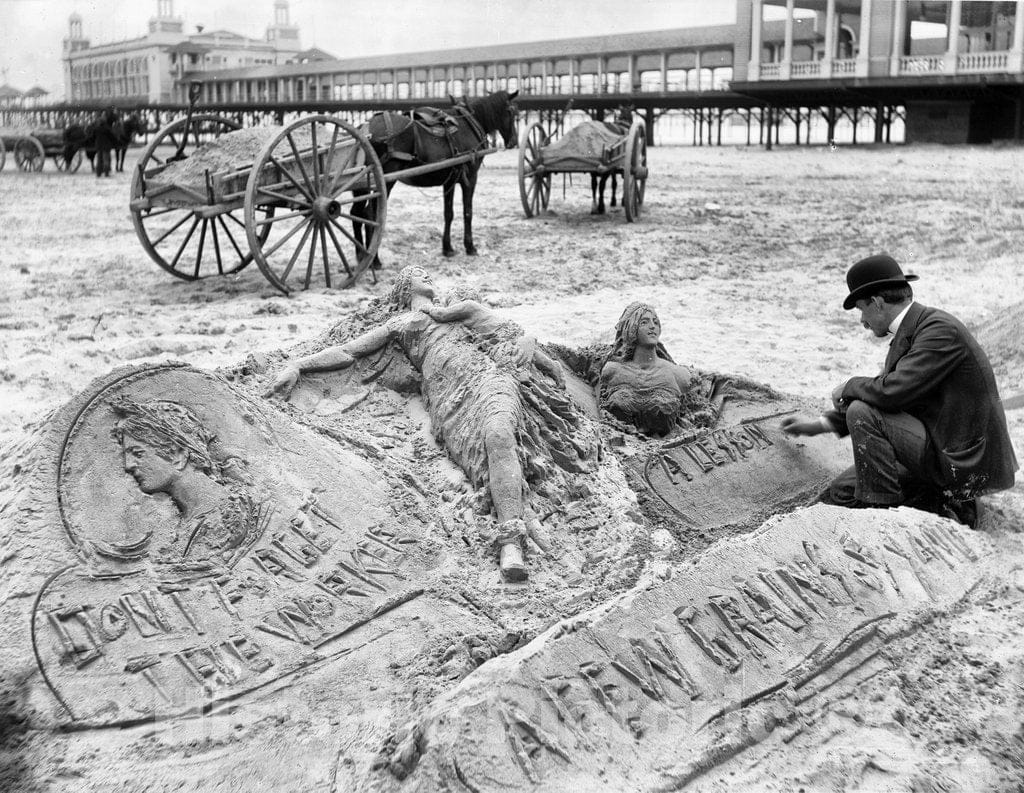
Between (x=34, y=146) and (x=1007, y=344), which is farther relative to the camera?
(x=34, y=146)

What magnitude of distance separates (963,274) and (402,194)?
9.27m

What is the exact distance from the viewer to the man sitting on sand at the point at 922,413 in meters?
4.07

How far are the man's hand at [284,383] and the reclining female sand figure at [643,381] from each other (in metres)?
1.49

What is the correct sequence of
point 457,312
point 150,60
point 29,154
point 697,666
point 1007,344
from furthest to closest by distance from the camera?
point 29,154 → point 150,60 → point 1007,344 → point 457,312 → point 697,666

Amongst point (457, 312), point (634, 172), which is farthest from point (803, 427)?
point (634, 172)

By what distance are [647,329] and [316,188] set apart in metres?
4.63

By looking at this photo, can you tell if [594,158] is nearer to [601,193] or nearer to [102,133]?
[601,193]

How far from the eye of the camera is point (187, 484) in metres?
3.71

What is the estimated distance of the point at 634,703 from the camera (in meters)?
3.00

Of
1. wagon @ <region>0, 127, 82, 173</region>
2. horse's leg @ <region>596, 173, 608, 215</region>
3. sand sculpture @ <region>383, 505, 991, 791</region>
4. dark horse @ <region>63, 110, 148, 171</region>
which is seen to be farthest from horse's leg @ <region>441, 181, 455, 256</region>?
wagon @ <region>0, 127, 82, 173</region>

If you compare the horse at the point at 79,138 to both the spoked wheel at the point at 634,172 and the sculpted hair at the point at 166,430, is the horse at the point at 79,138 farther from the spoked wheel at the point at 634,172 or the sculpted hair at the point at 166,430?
the sculpted hair at the point at 166,430

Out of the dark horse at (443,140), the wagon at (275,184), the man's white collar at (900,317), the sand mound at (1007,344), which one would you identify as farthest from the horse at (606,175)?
the man's white collar at (900,317)


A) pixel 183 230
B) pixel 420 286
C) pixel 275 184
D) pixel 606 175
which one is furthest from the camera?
pixel 606 175

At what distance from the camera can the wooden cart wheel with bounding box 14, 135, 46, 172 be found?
22172mm
